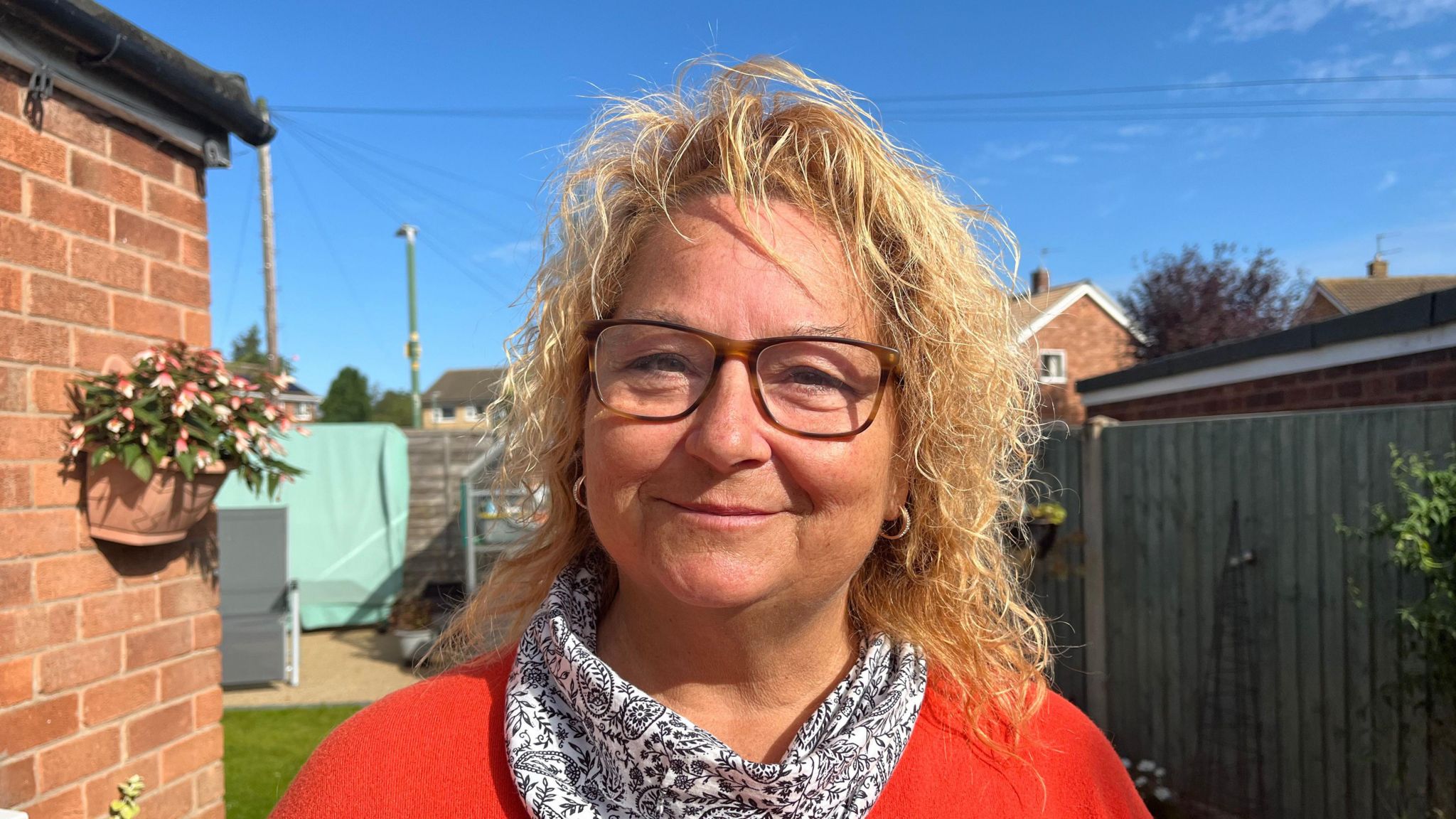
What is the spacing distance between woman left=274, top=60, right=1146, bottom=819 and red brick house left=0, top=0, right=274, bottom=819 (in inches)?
56.1

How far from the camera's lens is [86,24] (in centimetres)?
226

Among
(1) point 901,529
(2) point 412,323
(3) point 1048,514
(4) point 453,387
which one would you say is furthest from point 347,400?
(1) point 901,529

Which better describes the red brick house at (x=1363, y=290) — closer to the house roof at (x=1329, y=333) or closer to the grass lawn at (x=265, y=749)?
the house roof at (x=1329, y=333)

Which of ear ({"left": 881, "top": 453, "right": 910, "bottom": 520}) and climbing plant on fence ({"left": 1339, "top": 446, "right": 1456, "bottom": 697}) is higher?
ear ({"left": 881, "top": 453, "right": 910, "bottom": 520})

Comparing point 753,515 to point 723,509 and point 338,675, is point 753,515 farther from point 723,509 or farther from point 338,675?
point 338,675

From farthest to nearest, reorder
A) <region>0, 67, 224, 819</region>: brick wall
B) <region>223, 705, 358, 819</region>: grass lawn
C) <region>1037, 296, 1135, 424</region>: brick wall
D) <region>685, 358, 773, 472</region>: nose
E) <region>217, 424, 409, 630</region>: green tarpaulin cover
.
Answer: <region>1037, 296, 1135, 424</region>: brick wall, <region>217, 424, 409, 630</region>: green tarpaulin cover, <region>223, 705, 358, 819</region>: grass lawn, <region>0, 67, 224, 819</region>: brick wall, <region>685, 358, 773, 472</region>: nose

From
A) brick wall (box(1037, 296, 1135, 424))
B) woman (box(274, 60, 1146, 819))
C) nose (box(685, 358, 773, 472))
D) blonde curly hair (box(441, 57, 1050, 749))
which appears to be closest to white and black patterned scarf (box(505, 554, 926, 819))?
woman (box(274, 60, 1146, 819))

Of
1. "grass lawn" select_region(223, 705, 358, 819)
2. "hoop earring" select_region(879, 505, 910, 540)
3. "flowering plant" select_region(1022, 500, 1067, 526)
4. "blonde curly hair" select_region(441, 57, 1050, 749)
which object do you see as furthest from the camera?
"flowering plant" select_region(1022, 500, 1067, 526)

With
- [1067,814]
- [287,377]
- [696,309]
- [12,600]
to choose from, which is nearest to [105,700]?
[12,600]

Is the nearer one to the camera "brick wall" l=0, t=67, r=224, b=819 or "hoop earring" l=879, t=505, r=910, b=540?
"hoop earring" l=879, t=505, r=910, b=540

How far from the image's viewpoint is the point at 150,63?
2.46 m

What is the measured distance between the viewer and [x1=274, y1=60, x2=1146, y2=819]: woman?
120 cm

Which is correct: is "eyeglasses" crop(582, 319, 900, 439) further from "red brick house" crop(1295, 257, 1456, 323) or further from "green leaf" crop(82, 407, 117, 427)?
"red brick house" crop(1295, 257, 1456, 323)

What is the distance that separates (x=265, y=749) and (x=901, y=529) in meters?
5.57
